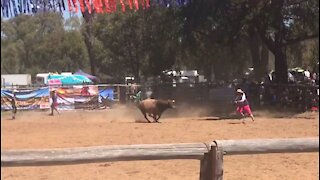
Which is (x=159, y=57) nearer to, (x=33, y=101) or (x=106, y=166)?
(x=106, y=166)

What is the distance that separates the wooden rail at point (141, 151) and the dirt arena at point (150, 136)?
1.56 m

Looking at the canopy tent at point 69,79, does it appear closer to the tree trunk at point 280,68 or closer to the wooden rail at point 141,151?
the tree trunk at point 280,68

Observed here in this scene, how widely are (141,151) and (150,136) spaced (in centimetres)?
864

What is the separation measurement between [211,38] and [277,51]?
22.9ft

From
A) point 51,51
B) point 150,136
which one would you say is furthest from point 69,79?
point 51,51

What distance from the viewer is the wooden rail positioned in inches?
159

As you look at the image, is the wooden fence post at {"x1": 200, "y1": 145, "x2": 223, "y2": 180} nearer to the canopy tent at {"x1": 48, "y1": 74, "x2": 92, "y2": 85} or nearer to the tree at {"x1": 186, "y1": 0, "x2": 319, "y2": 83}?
the tree at {"x1": 186, "y1": 0, "x2": 319, "y2": 83}

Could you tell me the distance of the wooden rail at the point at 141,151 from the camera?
4047 mm

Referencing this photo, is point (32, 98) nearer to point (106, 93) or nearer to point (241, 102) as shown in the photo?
point (241, 102)

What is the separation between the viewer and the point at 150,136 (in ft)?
43.0

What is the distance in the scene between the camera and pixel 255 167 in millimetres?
8773

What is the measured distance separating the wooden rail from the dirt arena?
5.10 feet

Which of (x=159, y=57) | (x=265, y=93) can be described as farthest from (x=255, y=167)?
(x=265, y=93)

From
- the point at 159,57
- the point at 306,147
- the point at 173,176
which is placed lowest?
the point at 173,176
